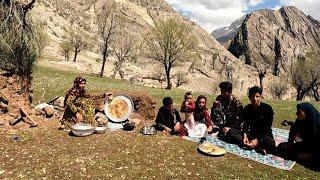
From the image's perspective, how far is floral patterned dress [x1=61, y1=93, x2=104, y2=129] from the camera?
1667 centimetres

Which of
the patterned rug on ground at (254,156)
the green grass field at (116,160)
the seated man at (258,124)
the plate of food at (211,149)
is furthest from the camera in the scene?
the seated man at (258,124)

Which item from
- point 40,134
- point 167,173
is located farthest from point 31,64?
point 167,173

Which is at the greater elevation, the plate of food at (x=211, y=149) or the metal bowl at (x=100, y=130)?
the plate of food at (x=211, y=149)

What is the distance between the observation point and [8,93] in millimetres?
16812

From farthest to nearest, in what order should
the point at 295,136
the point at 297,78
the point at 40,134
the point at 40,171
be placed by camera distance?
the point at 297,78, the point at 40,134, the point at 295,136, the point at 40,171

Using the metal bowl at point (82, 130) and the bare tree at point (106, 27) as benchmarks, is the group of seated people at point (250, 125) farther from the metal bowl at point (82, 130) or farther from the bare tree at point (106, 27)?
Result: the bare tree at point (106, 27)

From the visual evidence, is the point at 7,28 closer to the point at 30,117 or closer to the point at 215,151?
the point at 30,117

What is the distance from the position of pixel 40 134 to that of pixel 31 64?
173 inches

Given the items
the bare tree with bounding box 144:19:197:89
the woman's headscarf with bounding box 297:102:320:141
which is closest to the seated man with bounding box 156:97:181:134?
the woman's headscarf with bounding box 297:102:320:141

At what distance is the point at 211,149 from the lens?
1387 centimetres

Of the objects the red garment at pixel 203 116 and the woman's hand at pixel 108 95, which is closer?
the red garment at pixel 203 116

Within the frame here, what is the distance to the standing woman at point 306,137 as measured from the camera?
1286 cm

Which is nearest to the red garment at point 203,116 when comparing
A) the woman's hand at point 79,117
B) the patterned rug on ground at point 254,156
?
the patterned rug on ground at point 254,156

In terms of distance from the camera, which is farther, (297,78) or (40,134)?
(297,78)
